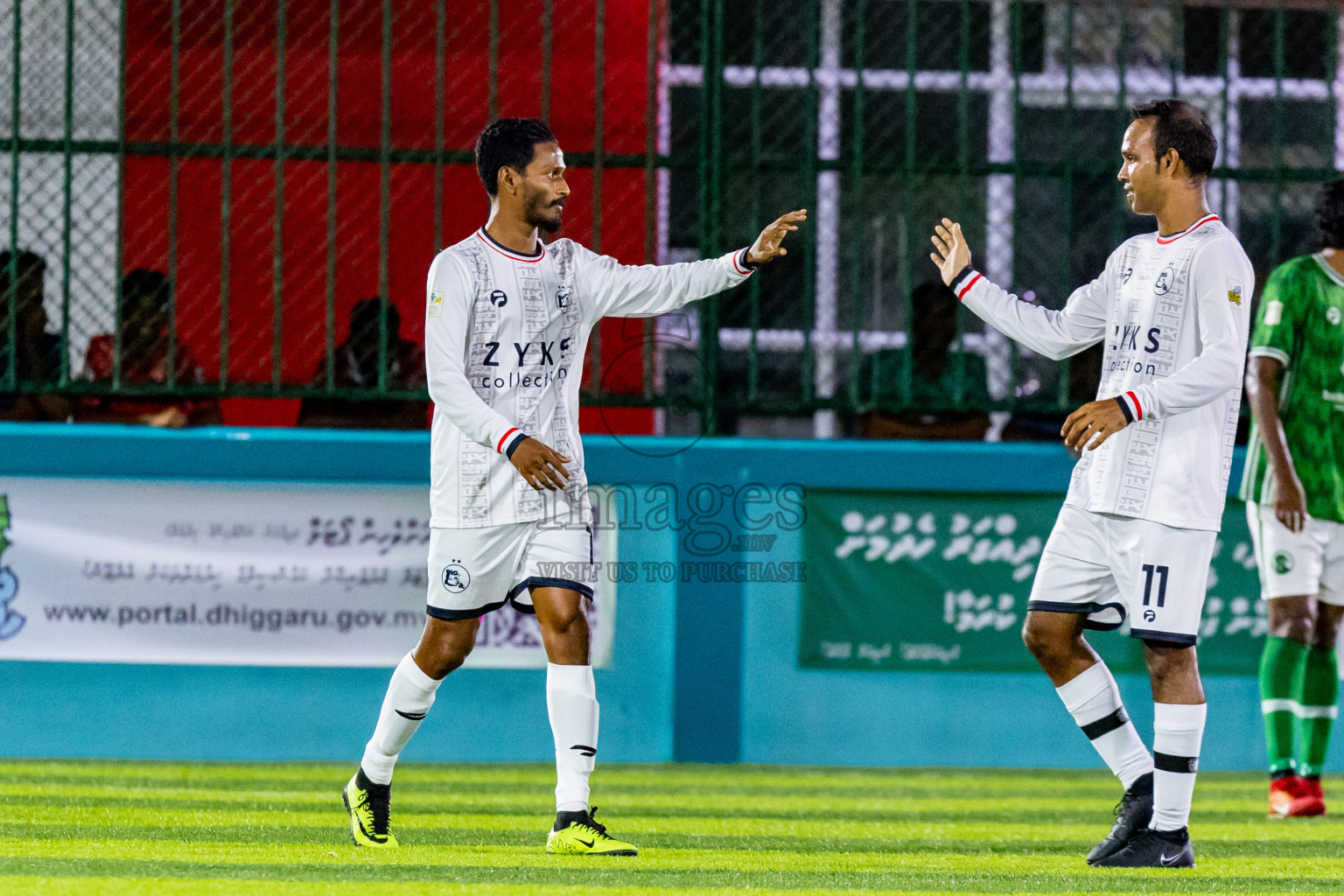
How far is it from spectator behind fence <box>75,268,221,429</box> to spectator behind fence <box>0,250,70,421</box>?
15 centimetres

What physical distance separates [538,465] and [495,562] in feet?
1.37

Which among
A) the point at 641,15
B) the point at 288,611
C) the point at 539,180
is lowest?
the point at 288,611

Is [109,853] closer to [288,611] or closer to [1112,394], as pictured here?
[288,611]

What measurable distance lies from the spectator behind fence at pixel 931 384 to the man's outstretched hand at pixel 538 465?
132 inches

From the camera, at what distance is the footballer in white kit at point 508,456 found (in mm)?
4945

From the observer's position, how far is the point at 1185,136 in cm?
506

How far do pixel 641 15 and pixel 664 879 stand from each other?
209 inches

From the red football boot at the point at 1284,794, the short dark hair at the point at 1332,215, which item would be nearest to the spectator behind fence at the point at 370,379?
the short dark hair at the point at 1332,215

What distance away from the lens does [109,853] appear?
193 inches

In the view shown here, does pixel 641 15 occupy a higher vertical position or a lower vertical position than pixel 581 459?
higher

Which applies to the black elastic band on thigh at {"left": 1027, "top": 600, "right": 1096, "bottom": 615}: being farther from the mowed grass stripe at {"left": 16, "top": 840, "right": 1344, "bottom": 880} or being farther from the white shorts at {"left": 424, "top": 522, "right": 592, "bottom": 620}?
the white shorts at {"left": 424, "top": 522, "right": 592, "bottom": 620}

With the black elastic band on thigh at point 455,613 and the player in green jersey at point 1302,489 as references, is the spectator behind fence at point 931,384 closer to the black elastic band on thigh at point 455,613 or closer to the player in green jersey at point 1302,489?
the player in green jersey at point 1302,489

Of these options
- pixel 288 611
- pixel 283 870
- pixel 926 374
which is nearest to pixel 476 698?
pixel 288 611

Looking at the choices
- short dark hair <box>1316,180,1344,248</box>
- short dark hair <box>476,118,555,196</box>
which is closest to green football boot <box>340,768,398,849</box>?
short dark hair <box>476,118,555,196</box>
